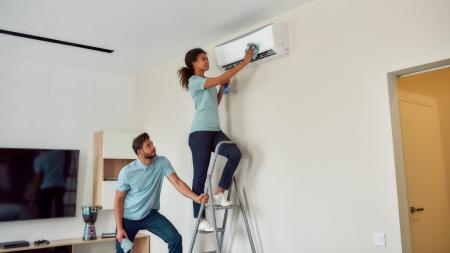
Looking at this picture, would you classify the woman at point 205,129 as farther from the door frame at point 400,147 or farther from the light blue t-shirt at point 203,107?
the door frame at point 400,147

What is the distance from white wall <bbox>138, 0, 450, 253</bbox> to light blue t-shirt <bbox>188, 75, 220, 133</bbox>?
1.16 feet

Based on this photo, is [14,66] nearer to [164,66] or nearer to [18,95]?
[18,95]

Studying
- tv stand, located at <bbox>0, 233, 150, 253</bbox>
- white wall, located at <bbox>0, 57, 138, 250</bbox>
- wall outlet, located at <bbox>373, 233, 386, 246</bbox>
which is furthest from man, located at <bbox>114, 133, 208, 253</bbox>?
white wall, located at <bbox>0, 57, 138, 250</bbox>

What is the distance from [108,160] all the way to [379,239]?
3.43 m

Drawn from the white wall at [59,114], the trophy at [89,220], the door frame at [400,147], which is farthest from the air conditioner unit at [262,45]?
the trophy at [89,220]

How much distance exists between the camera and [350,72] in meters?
2.89

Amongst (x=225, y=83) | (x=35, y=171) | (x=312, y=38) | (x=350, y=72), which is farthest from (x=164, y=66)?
(x=350, y=72)

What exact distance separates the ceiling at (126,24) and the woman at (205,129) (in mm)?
376

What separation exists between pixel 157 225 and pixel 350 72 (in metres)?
2.01

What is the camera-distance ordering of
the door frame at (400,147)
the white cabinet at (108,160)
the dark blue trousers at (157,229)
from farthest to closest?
the white cabinet at (108,160) → the dark blue trousers at (157,229) → the door frame at (400,147)

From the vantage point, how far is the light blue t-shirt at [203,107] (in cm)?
339

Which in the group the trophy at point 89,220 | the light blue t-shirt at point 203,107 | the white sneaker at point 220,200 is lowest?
the trophy at point 89,220

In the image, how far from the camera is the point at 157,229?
343 cm

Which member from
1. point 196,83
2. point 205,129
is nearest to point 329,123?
point 205,129
